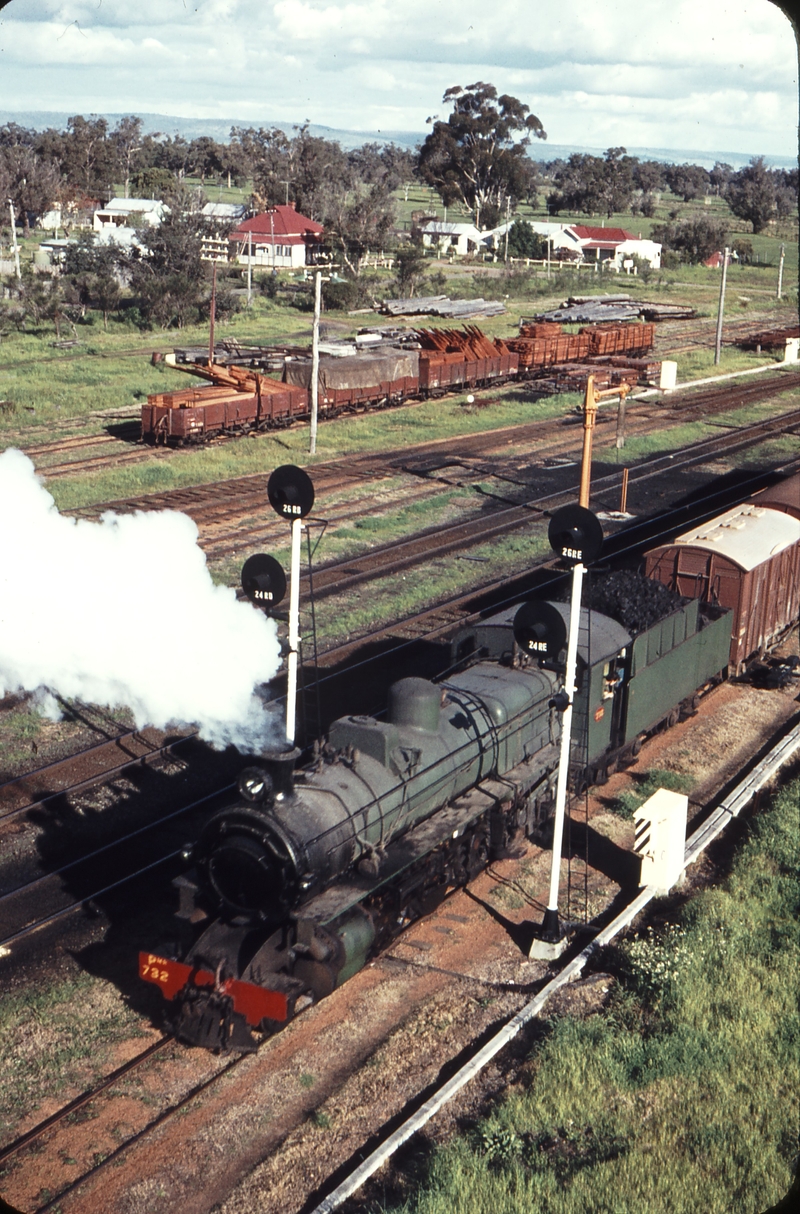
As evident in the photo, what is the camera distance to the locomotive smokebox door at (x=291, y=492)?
1483 cm

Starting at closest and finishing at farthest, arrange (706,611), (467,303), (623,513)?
(706,611), (623,513), (467,303)

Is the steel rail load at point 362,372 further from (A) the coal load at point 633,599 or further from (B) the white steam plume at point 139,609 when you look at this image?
(B) the white steam plume at point 139,609

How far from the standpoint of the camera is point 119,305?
80312 mm

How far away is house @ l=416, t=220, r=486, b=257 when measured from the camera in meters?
130

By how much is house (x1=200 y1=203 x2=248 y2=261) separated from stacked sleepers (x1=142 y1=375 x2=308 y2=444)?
713 inches

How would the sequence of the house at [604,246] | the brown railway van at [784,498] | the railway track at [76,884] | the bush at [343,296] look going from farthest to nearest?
the house at [604,246], the bush at [343,296], the brown railway van at [784,498], the railway track at [76,884]

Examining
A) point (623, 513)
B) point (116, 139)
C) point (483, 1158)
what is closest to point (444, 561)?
point (623, 513)

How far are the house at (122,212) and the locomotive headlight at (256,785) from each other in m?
120

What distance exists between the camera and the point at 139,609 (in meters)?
16.1

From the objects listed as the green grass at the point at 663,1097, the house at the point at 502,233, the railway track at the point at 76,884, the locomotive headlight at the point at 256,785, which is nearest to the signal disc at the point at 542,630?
the green grass at the point at 663,1097

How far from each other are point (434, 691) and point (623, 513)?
24.1 metres

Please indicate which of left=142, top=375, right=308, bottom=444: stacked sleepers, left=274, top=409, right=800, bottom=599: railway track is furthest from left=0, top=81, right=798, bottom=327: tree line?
left=274, top=409, right=800, bottom=599: railway track

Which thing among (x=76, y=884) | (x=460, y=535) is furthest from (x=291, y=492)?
(x=460, y=535)

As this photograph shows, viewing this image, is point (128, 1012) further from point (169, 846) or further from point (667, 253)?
point (667, 253)
